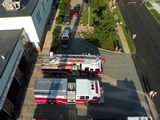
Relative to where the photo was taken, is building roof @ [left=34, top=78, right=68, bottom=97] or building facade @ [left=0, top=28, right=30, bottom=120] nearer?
building facade @ [left=0, top=28, right=30, bottom=120]

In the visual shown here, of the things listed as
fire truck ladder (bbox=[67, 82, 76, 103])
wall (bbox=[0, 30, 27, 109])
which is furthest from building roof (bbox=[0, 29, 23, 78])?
fire truck ladder (bbox=[67, 82, 76, 103])

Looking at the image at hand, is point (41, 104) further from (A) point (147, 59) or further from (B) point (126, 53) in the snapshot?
(A) point (147, 59)

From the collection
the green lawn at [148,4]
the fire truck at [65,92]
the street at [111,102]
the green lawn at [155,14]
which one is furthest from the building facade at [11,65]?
the green lawn at [148,4]

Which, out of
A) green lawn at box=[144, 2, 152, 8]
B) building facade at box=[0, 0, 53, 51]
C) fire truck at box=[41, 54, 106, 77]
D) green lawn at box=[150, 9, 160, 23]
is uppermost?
green lawn at box=[144, 2, 152, 8]

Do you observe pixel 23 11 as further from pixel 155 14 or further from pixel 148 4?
pixel 148 4

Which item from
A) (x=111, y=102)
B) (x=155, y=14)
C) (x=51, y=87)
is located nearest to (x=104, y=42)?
(x=111, y=102)

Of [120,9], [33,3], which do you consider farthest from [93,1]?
[33,3]

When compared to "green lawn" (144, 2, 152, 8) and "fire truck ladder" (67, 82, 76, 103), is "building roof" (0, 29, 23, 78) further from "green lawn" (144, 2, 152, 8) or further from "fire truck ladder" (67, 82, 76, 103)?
"green lawn" (144, 2, 152, 8)

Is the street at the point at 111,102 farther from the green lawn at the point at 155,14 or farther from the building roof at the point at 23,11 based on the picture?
the green lawn at the point at 155,14
